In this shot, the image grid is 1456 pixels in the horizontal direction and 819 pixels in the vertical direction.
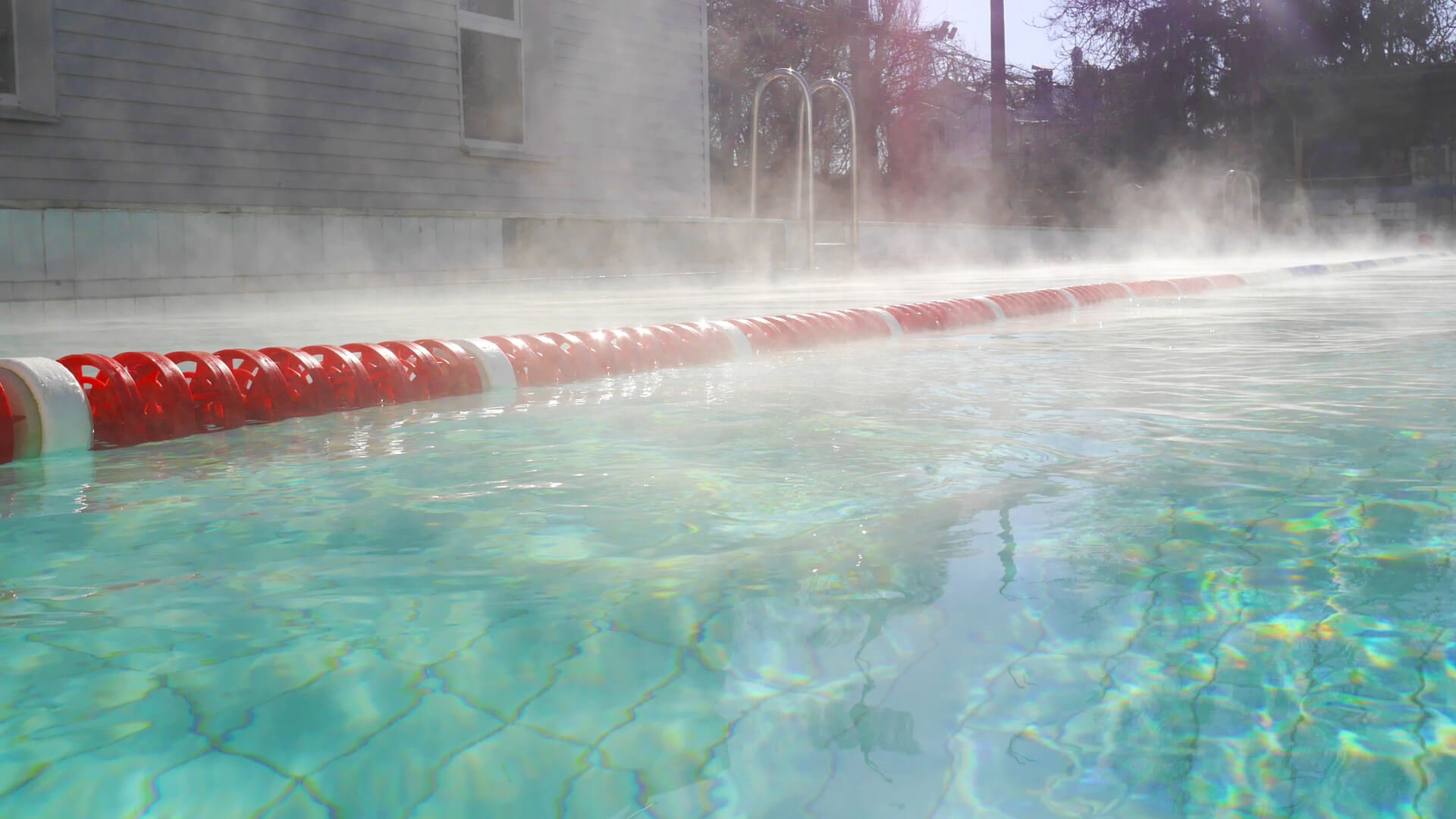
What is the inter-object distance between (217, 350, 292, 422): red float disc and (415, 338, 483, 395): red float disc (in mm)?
659

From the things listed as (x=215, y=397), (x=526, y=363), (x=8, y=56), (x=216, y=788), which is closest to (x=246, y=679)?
(x=216, y=788)

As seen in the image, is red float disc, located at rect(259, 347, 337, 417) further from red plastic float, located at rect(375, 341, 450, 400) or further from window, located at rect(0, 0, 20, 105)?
window, located at rect(0, 0, 20, 105)

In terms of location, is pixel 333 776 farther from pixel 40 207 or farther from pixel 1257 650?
pixel 40 207

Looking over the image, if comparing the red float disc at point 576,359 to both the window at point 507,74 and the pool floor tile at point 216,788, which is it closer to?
the pool floor tile at point 216,788

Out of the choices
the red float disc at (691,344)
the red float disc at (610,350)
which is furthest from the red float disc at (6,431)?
the red float disc at (691,344)

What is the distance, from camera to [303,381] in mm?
4617

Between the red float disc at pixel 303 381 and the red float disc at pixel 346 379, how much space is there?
0.02m

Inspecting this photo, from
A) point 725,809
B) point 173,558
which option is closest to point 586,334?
point 173,558

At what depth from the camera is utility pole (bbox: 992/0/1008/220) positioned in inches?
1207

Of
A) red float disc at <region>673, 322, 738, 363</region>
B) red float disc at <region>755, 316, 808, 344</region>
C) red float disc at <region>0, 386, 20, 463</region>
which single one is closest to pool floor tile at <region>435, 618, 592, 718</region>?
red float disc at <region>0, 386, 20, 463</region>

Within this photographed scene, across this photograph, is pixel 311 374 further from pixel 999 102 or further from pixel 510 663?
pixel 999 102

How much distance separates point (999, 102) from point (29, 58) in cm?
2479

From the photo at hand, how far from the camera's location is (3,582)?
223 centimetres

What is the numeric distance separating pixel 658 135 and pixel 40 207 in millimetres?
8108
